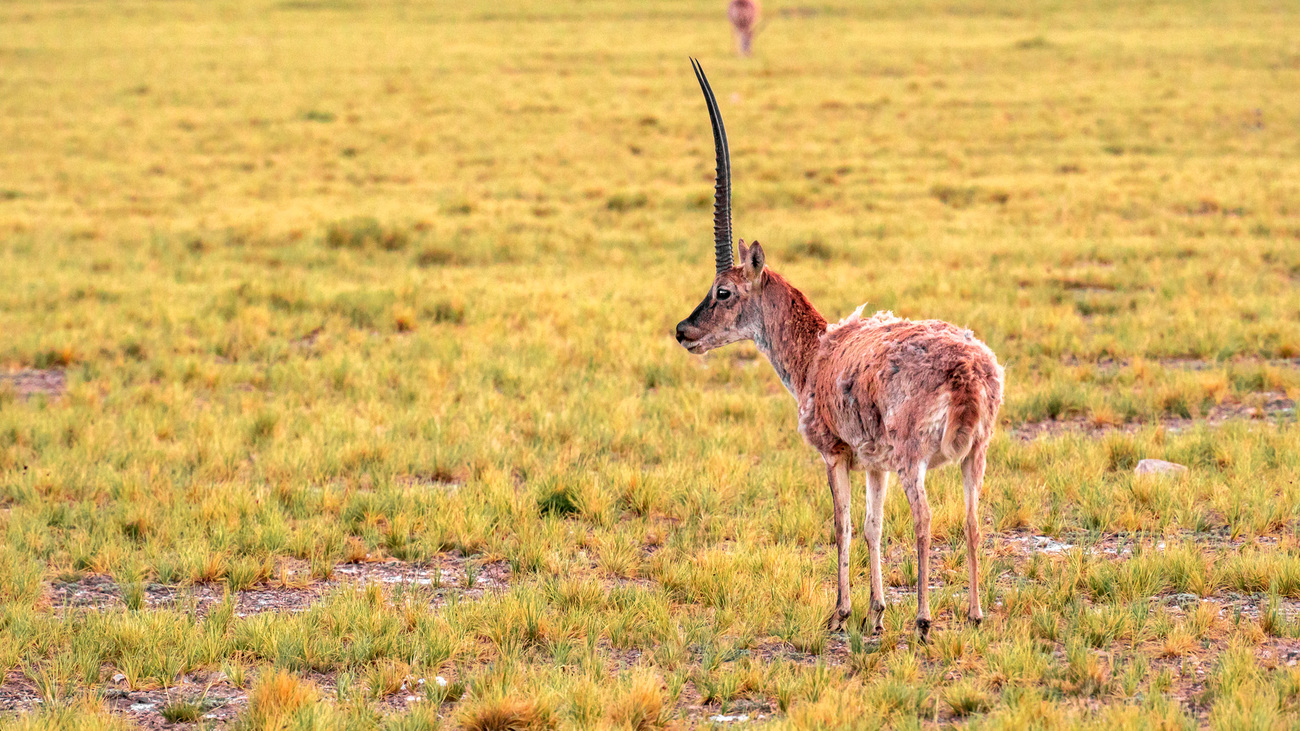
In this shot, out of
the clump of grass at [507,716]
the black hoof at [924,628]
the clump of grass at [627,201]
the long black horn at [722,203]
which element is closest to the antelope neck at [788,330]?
the long black horn at [722,203]

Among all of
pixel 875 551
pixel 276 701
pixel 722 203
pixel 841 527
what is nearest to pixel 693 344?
pixel 722 203

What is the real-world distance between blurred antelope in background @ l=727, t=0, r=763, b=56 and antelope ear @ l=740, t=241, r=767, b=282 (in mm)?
39112

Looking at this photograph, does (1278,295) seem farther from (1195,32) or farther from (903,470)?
(1195,32)

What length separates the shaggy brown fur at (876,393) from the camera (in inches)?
239

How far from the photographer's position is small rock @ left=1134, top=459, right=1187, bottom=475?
9.21 m

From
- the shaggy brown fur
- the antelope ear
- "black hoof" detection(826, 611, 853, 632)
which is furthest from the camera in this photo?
the antelope ear

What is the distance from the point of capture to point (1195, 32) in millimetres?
46219

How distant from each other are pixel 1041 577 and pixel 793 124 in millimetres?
25924

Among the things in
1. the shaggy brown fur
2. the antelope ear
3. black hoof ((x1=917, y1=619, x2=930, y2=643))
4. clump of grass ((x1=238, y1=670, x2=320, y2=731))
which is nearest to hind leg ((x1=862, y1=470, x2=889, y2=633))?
the shaggy brown fur

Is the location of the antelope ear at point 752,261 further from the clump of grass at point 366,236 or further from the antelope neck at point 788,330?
the clump of grass at point 366,236

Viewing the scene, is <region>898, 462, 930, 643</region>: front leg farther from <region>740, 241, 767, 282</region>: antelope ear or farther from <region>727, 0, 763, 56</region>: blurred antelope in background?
<region>727, 0, 763, 56</region>: blurred antelope in background

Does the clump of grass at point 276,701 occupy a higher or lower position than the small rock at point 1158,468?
higher

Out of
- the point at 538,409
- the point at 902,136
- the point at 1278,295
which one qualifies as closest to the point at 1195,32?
the point at 902,136

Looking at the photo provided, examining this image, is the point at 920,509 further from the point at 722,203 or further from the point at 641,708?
the point at 722,203
